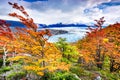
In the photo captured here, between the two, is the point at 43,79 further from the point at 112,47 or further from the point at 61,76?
the point at 112,47

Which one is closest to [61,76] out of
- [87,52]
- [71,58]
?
[87,52]

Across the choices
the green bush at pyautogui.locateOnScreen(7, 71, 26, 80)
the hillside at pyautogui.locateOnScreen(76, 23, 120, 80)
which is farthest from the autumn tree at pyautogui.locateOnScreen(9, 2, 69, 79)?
the hillside at pyautogui.locateOnScreen(76, 23, 120, 80)

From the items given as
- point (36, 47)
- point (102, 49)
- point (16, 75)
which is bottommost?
point (16, 75)

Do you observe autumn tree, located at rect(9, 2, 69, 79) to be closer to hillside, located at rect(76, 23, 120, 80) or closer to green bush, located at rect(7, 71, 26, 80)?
green bush, located at rect(7, 71, 26, 80)

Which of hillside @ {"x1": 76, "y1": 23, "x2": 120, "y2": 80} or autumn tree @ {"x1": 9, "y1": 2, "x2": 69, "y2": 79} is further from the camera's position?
hillside @ {"x1": 76, "y1": 23, "x2": 120, "y2": 80}

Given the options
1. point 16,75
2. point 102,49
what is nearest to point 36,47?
point 16,75

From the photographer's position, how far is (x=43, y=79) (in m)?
18.8

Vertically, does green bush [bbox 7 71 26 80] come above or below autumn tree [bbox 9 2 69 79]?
below

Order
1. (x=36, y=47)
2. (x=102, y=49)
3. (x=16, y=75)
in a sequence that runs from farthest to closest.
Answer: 1. (x=102, y=49)
2. (x=16, y=75)
3. (x=36, y=47)


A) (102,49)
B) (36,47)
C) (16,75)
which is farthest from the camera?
(102,49)

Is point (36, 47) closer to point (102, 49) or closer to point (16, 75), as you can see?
point (16, 75)

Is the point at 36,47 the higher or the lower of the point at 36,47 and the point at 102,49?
the higher

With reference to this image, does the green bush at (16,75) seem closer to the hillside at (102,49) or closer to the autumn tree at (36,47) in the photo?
the autumn tree at (36,47)

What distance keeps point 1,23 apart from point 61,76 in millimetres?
11623
